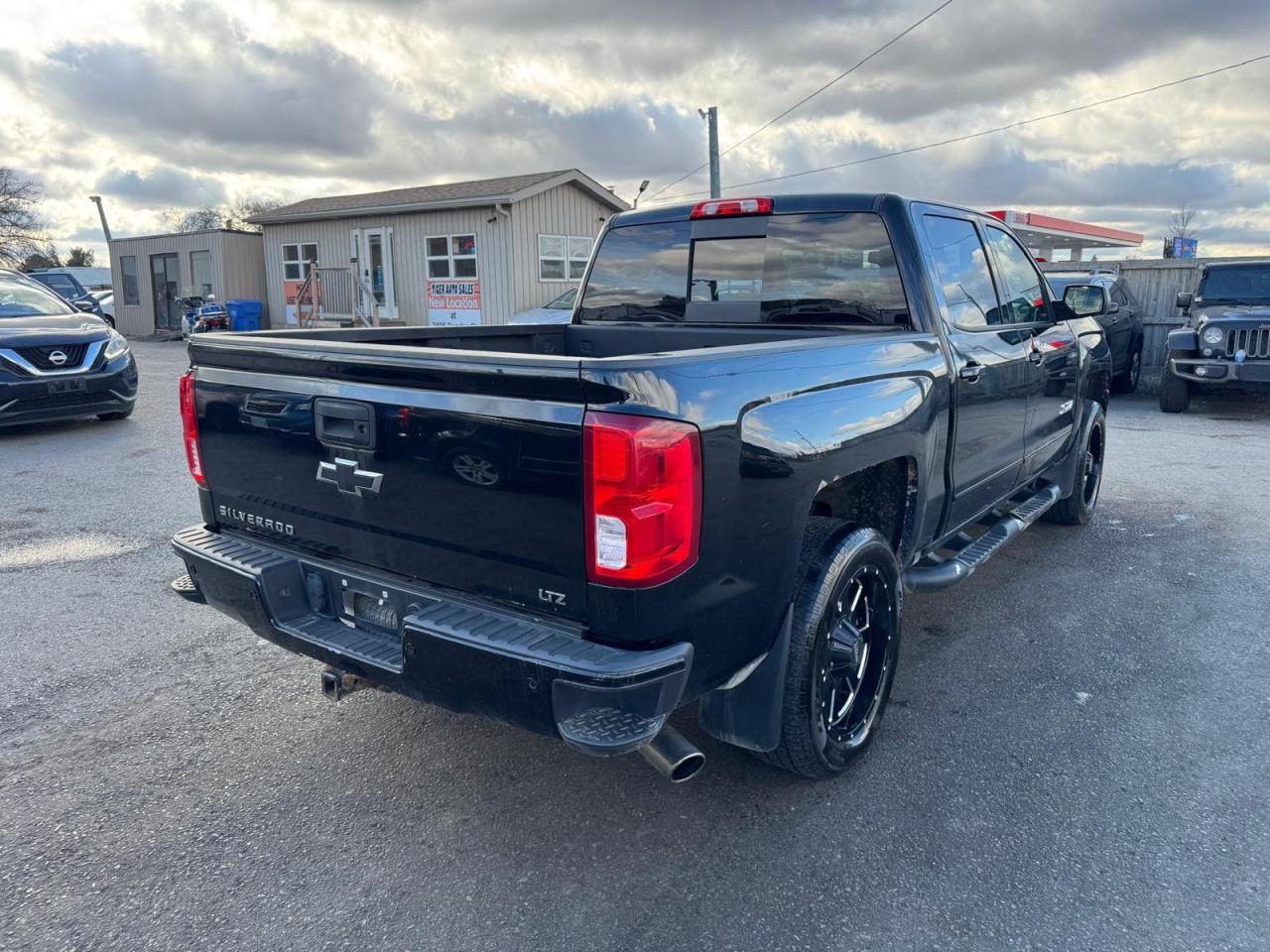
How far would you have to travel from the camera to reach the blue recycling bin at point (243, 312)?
24.8 metres

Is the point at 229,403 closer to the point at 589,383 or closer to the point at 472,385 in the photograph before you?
the point at 472,385

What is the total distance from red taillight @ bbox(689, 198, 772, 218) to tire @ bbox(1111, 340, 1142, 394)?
11.7 m

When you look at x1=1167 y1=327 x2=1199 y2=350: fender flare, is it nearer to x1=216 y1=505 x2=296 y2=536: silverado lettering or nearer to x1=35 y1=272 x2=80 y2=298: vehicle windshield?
x1=216 y1=505 x2=296 y2=536: silverado lettering

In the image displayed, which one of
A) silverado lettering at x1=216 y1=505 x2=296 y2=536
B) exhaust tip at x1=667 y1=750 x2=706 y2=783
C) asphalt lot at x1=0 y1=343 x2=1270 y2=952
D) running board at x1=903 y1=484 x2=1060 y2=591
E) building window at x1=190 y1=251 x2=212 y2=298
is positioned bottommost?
asphalt lot at x1=0 y1=343 x2=1270 y2=952

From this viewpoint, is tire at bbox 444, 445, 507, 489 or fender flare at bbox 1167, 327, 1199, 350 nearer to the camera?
tire at bbox 444, 445, 507, 489

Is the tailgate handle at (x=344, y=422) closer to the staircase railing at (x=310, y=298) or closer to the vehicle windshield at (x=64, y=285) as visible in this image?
the vehicle windshield at (x=64, y=285)

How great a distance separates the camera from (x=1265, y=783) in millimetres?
3092

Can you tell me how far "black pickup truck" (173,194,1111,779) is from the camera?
228 cm

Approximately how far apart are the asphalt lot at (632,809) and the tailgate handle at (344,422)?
1.23 metres

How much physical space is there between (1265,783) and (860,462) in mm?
1795

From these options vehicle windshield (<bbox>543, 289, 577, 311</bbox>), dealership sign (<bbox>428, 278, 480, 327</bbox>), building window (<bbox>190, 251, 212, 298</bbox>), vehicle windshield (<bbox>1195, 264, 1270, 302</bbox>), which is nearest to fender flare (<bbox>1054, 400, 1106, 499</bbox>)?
vehicle windshield (<bbox>1195, 264, 1270, 302</bbox>)

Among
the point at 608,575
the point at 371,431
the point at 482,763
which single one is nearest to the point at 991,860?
the point at 608,575

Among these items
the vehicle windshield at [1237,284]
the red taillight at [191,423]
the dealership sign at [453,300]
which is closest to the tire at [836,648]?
the red taillight at [191,423]

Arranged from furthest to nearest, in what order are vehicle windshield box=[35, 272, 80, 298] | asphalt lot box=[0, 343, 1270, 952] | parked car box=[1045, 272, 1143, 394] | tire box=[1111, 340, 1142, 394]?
vehicle windshield box=[35, 272, 80, 298] → tire box=[1111, 340, 1142, 394] → parked car box=[1045, 272, 1143, 394] → asphalt lot box=[0, 343, 1270, 952]
